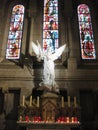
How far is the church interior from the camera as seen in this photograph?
33.0ft

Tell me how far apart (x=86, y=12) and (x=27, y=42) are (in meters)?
4.69

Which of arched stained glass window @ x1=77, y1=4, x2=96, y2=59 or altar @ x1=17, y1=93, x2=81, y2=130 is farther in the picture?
arched stained glass window @ x1=77, y1=4, x2=96, y2=59

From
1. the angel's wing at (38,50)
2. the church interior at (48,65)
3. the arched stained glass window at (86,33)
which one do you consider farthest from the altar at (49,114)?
the arched stained glass window at (86,33)

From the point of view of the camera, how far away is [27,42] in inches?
527

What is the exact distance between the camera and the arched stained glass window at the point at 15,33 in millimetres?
13398

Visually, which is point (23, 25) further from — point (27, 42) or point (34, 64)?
point (34, 64)

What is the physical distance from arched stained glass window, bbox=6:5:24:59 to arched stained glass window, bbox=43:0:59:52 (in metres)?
1.57

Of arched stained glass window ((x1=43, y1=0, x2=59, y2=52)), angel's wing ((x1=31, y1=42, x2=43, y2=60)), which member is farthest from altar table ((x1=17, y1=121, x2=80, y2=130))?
arched stained glass window ((x1=43, y1=0, x2=59, y2=52))

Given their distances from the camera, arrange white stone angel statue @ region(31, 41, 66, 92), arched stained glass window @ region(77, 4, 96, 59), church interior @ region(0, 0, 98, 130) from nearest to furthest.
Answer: church interior @ region(0, 0, 98, 130) < white stone angel statue @ region(31, 41, 66, 92) < arched stained glass window @ region(77, 4, 96, 59)

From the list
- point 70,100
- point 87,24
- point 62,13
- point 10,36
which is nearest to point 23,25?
point 10,36

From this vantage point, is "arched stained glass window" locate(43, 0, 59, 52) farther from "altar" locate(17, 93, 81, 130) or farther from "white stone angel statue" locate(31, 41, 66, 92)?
"altar" locate(17, 93, 81, 130)

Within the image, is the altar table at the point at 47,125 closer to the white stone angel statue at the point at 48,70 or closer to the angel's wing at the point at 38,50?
the white stone angel statue at the point at 48,70

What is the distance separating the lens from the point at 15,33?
46.3 feet

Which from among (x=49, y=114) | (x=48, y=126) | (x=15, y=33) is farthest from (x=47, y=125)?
(x=15, y=33)
